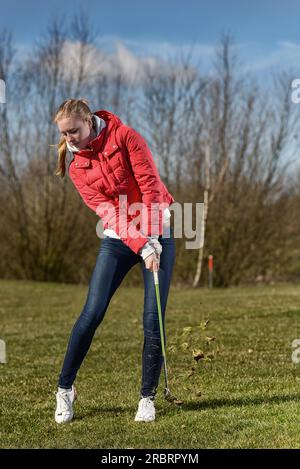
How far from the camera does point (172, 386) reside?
22.2 ft

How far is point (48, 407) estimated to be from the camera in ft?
19.7

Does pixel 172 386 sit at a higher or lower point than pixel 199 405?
lower

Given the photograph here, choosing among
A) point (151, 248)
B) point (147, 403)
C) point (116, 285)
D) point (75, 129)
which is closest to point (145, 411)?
point (147, 403)

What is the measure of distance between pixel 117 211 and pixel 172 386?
229 cm

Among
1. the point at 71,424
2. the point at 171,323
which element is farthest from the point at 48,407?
the point at 171,323

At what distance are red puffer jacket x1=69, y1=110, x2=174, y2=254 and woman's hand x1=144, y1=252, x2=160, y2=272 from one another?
0.09m

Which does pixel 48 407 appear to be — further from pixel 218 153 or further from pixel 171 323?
pixel 218 153

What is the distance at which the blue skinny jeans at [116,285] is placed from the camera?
507cm

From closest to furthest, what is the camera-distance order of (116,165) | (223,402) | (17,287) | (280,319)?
(116,165) < (223,402) < (280,319) < (17,287)

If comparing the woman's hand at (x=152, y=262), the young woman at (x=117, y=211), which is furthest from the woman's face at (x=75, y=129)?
the woman's hand at (x=152, y=262)

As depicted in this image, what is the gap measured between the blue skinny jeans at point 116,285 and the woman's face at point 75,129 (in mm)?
680

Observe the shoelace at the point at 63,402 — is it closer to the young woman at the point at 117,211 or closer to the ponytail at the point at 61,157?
the young woman at the point at 117,211

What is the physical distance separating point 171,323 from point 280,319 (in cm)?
184

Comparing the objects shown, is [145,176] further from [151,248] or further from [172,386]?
[172,386]
